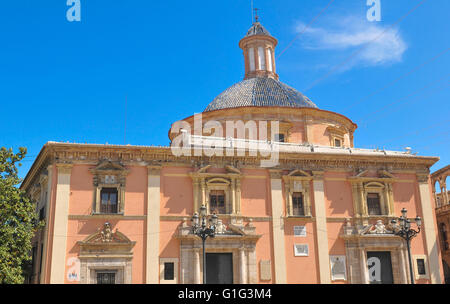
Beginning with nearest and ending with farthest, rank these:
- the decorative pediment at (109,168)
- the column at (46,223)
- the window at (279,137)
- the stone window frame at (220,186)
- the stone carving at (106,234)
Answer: the column at (46,223), the stone carving at (106,234), the decorative pediment at (109,168), the stone window frame at (220,186), the window at (279,137)

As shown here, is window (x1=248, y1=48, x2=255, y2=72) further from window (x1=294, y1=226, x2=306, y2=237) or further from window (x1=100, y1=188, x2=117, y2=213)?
window (x1=100, y1=188, x2=117, y2=213)

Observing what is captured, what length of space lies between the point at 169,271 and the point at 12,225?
21.9 feet

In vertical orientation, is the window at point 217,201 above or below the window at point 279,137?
below

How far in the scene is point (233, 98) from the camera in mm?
26391

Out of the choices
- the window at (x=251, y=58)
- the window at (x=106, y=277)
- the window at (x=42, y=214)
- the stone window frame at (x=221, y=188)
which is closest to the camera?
the window at (x=106, y=277)

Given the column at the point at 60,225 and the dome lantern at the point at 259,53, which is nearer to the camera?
the column at the point at 60,225

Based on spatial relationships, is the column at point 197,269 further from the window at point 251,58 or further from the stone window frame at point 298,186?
the window at point 251,58

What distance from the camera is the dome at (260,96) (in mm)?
25547

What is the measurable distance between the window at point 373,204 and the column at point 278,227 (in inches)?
168

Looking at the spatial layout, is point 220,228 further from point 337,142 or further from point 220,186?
point 337,142

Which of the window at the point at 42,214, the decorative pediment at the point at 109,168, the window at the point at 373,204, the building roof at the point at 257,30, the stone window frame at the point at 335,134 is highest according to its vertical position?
the building roof at the point at 257,30

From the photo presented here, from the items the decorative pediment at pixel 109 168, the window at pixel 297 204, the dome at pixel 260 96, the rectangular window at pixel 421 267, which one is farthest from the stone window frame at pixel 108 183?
the rectangular window at pixel 421 267
